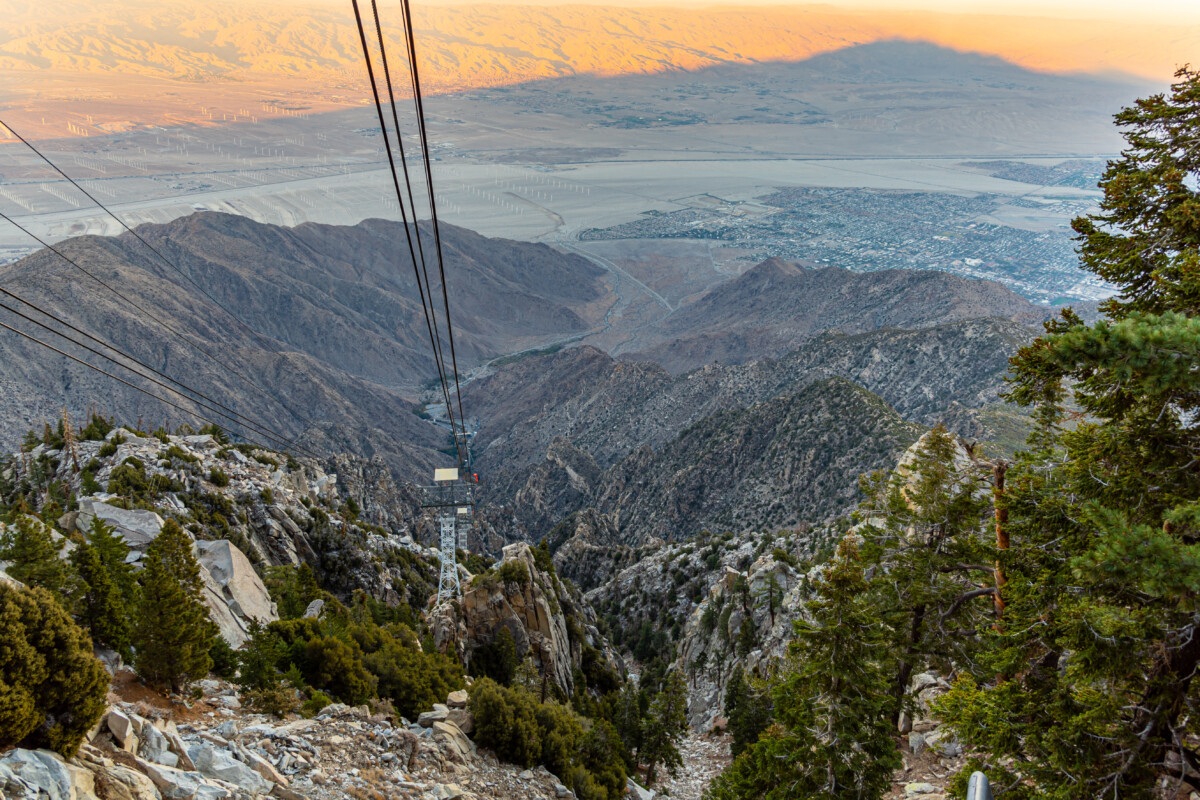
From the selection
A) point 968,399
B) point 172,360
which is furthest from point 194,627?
point 172,360

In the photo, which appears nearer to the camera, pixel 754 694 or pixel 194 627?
pixel 194 627

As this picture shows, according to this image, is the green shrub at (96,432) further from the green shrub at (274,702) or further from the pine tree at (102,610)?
the green shrub at (274,702)

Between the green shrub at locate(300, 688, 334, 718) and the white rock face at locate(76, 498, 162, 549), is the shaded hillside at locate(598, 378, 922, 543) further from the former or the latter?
the white rock face at locate(76, 498, 162, 549)

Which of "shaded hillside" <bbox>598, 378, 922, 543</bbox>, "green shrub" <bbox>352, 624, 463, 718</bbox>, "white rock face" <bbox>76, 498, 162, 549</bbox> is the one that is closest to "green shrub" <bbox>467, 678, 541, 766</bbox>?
"green shrub" <bbox>352, 624, 463, 718</bbox>

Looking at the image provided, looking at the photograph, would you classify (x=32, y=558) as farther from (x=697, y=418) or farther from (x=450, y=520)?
(x=697, y=418)

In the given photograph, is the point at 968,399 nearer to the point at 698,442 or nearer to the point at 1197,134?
the point at 698,442
